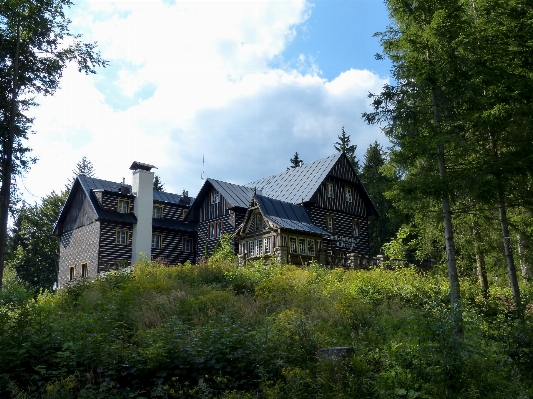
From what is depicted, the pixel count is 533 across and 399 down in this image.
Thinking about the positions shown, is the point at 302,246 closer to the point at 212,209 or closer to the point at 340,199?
the point at 340,199

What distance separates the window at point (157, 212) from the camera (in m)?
37.4

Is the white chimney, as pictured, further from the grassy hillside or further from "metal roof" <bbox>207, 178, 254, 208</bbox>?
the grassy hillside

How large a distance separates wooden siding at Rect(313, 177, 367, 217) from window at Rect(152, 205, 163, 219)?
38.7ft

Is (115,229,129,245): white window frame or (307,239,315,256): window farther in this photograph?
(115,229,129,245): white window frame

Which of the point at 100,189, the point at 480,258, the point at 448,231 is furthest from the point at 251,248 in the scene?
the point at 448,231

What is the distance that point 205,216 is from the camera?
3644cm

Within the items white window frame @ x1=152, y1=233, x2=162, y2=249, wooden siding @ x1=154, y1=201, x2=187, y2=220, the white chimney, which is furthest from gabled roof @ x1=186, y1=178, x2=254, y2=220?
the white chimney

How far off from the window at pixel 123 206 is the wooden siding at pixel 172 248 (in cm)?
288

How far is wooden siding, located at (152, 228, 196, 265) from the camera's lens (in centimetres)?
3603

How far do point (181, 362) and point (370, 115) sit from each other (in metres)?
8.07

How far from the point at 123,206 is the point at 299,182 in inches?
469

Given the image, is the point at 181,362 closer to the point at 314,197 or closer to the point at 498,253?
the point at 498,253

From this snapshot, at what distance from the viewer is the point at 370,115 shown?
13.5 metres

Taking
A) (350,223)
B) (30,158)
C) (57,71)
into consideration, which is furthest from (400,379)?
(350,223)
